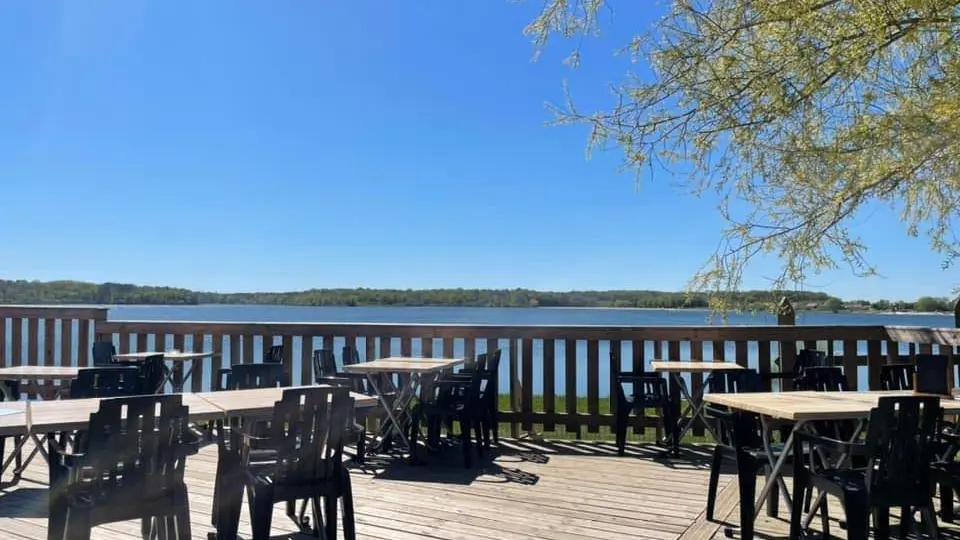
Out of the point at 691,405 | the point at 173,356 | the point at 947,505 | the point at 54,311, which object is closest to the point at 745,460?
the point at 947,505

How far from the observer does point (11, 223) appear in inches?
519

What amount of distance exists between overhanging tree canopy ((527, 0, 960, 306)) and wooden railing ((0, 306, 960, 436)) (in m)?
1.31

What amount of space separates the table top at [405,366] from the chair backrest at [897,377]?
3.11 metres

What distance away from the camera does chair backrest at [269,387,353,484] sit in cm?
253

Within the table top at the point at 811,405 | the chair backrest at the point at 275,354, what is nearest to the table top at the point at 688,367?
the table top at the point at 811,405

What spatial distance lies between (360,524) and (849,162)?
3617 millimetres

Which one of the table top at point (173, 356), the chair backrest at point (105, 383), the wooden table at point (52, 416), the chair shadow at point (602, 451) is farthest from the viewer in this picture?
the table top at point (173, 356)

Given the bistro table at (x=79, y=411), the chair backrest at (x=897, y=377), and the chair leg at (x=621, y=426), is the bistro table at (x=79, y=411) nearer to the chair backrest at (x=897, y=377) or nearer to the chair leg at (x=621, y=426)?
the chair leg at (x=621, y=426)

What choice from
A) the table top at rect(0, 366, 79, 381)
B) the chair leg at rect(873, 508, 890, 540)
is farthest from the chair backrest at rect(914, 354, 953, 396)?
the table top at rect(0, 366, 79, 381)

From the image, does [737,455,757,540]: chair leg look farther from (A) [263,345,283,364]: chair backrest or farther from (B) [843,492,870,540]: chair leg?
(A) [263,345,283,364]: chair backrest

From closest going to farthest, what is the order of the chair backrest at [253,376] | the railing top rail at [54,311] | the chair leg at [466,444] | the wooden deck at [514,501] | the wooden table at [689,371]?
the wooden deck at [514,501] → the chair backrest at [253,376] → the chair leg at [466,444] → the wooden table at [689,371] → the railing top rail at [54,311]

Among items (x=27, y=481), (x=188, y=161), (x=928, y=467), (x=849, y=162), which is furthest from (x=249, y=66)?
(x=928, y=467)

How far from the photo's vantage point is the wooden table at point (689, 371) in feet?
16.4

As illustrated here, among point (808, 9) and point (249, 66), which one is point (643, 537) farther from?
point (249, 66)
